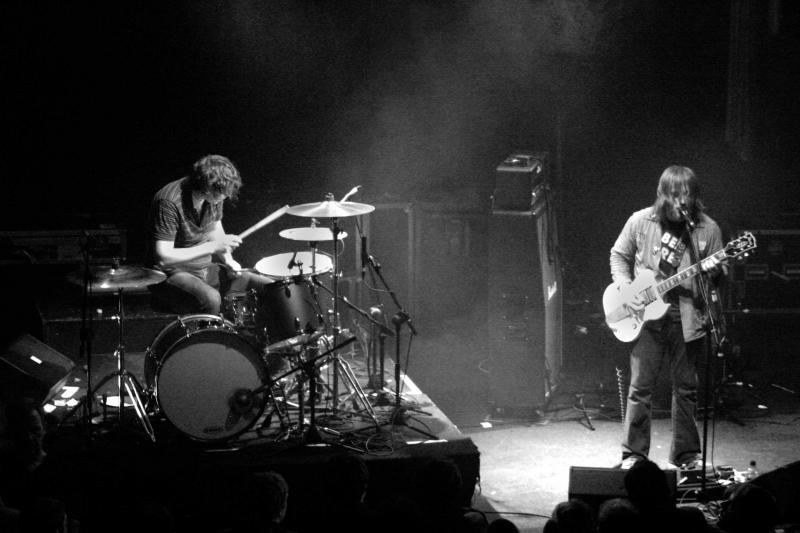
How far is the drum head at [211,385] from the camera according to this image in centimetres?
675

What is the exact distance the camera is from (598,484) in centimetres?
589

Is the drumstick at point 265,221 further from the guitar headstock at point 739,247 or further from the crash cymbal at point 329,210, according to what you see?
the guitar headstock at point 739,247

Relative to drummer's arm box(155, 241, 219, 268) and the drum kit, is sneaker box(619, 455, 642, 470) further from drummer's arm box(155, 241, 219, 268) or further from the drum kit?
drummer's arm box(155, 241, 219, 268)

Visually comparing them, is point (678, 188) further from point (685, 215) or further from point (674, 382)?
point (674, 382)

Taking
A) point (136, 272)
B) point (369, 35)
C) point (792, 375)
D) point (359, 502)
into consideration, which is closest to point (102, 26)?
point (369, 35)

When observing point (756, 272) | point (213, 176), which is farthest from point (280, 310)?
point (756, 272)

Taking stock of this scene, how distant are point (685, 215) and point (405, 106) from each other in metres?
5.70

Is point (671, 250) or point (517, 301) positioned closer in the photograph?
point (671, 250)

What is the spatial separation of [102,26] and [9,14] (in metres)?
0.95

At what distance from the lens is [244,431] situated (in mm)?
6902

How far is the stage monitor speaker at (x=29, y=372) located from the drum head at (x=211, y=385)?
1.85 m

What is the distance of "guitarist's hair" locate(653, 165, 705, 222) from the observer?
6934mm

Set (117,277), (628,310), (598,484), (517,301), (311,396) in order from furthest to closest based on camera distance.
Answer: (517,301) < (628,310) < (311,396) < (117,277) < (598,484)

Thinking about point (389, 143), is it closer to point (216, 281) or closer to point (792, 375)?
point (216, 281)
